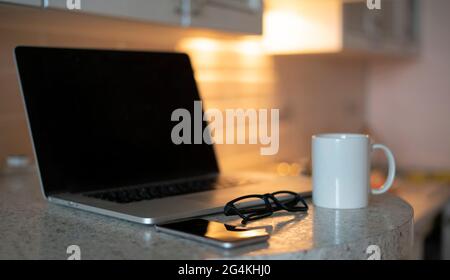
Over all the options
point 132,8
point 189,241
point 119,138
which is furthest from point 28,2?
point 189,241

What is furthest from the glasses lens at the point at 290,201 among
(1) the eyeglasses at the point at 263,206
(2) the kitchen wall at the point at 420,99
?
(2) the kitchen wall at the point at 420,99

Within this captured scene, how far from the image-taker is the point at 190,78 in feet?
4.19

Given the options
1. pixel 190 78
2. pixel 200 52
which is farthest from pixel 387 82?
pixel 190 78

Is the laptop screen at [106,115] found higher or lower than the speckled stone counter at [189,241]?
higher

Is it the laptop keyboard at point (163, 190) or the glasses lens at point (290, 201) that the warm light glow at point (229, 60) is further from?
the glasses lens at point (290, 201)

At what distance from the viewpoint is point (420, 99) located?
3.04 m

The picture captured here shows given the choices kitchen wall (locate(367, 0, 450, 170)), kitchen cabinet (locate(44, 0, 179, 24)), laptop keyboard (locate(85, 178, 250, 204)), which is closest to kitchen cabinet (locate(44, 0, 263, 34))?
kitchen cabinet (locate(44, 0, 179, 24))

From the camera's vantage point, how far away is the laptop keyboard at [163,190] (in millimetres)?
952

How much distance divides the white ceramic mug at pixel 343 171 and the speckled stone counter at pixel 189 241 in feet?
0.07

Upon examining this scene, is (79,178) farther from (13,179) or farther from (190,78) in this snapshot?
(190,78)

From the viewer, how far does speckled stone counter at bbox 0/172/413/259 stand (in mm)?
675

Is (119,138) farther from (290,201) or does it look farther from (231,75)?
(231,75)
